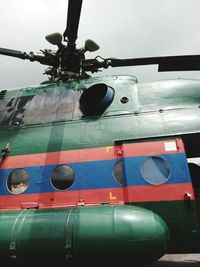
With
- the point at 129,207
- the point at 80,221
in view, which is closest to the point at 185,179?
the point at 129,207

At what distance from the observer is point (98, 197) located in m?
5.94

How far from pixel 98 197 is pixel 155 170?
1.06 metres

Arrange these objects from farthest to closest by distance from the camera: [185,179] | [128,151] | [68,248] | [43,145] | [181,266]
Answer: [181,266], [43,145], [128,151], [185,179], [68,248]

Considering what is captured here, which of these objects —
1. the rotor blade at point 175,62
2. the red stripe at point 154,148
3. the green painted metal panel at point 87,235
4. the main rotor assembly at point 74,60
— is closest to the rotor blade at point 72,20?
the main rotor assembly at point 74,60

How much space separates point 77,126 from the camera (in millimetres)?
6801

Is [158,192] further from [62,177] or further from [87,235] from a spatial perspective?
[62,177]

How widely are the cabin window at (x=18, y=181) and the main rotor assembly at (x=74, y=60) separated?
2.47 metres

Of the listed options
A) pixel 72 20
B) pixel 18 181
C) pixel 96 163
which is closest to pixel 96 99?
pixel 96 163

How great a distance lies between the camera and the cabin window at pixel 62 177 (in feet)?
20.3

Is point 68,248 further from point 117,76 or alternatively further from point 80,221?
point 117,76

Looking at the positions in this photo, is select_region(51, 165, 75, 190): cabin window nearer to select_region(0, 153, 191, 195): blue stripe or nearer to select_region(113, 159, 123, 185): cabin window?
select_region(0, 153, 191, 195): blue stripe

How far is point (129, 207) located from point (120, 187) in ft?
1.83

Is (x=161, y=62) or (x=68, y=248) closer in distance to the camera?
(x=68, y=248)

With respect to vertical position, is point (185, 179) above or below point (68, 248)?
above
